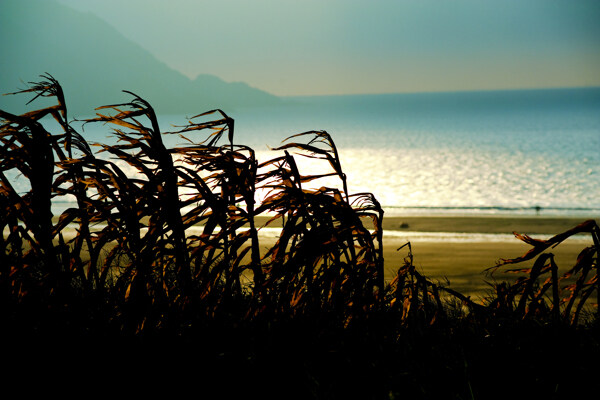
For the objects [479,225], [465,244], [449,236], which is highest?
[479,225]

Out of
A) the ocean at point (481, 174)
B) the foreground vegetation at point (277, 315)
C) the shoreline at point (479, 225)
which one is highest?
the ocean at point (481, 174)

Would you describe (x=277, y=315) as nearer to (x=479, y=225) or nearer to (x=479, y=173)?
(x=479, y=225)

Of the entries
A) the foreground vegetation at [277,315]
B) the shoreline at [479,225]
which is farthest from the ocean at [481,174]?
the foreground vegetation at [277,315]

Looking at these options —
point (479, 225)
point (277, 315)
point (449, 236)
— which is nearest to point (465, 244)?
point (449, 236)

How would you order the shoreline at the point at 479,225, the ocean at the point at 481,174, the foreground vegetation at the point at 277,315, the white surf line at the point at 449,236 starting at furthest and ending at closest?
the ocean at the point at 481,174 → the shoreline at the point at 479,225 → the white surf line at the point at 449,236 → the foreground vegetation at the point at 277,315

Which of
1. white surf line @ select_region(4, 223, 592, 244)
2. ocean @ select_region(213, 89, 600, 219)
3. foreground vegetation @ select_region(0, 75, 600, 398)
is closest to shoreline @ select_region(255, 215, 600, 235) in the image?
white surf line @ select_region(4, 223, 592, 244)

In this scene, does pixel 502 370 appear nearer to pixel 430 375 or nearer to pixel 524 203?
pixel 430 375

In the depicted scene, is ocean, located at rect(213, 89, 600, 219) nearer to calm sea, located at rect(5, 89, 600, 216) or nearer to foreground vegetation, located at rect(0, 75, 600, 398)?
calm sea, located at rect(5, 89, 600, 216)

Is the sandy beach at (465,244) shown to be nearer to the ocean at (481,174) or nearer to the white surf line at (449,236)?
the white surf line at (449,236)

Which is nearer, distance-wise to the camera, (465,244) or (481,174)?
(465,244)

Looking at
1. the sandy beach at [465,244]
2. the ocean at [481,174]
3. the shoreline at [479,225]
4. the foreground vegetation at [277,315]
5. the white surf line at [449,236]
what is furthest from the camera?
the ocean at [481,174]

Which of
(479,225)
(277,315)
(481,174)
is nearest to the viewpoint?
(277,315)

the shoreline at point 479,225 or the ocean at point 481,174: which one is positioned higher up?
the ocean at point 481,174

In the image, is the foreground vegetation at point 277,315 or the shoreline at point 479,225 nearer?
the foreground vegetation at point 277,315
